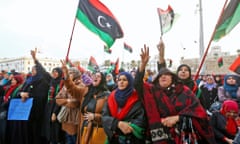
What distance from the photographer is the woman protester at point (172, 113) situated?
2896mm

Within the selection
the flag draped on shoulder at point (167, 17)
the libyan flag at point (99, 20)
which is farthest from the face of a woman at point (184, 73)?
the flag draped on shoulder at point (167, 17)

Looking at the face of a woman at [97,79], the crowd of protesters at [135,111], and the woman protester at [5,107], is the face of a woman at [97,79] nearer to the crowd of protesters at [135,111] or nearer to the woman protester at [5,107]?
the crowd of protesters at [135,111]

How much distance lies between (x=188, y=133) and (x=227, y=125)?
2.32 feet

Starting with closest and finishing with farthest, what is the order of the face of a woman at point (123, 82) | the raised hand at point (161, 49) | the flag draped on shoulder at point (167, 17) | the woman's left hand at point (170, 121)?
the woman's left hand at point (170, 121), the face of a woman at point (123, 82), the raised hand at point (161, 49), the flag draped on shoulder at point (167, 17)

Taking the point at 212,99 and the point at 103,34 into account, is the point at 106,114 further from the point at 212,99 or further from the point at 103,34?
the point at 212,99

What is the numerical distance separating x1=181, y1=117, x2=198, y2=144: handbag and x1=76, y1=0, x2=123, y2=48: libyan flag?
8.52 ft

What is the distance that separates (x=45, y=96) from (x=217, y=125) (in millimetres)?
3143

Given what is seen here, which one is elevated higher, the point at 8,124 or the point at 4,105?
the point at 4,105

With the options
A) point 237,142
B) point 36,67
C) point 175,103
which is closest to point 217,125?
point 175,103

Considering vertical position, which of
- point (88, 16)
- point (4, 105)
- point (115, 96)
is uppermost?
point (88, 16)

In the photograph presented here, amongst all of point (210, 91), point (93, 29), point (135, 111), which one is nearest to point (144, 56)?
point (135, 111)

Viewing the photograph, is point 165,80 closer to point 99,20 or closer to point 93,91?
point 93,91

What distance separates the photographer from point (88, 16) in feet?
17.3

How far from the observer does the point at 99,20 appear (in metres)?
5.26
